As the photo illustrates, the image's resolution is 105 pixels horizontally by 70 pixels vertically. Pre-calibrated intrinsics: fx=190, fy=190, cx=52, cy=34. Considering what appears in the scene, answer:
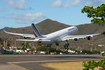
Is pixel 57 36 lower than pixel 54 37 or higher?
higher

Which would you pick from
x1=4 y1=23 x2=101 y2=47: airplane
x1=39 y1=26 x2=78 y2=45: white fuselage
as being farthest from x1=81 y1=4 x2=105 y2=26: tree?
x1=39 y1=26 x2=78 y2=45: white fuselage

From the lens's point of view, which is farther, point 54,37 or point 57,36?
point 57,36

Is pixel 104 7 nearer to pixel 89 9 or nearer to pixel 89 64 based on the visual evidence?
pixel 89 9

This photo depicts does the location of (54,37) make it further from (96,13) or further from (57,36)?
(96,13)

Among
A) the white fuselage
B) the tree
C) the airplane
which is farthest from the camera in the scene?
the white fuselage

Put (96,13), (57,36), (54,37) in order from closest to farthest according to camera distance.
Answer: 1. (96,13)
2. (54,37)
3. (57,36)

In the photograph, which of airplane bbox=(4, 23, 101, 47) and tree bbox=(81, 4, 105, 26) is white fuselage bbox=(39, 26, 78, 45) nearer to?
airplane bbox=(4, 23, 101, 47)

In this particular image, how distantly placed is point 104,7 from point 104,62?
2.59 metres

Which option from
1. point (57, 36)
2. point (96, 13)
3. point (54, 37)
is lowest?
point (96, 13)

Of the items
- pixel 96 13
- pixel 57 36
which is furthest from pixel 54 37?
pixel 96 13

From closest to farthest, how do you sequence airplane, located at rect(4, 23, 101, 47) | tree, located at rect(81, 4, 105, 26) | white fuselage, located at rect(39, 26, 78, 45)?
tree, located at rect(81, 4, 105, 26) → airplane, located at rect(4, 23, 101, 47) → white fuselage, located at rect(39, 26, 78, 45)

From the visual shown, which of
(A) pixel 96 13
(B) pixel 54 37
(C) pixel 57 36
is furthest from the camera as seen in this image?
(C) pixel 57 36

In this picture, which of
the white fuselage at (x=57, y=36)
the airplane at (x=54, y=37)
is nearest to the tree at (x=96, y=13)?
the airplane at (x=54, y=37)

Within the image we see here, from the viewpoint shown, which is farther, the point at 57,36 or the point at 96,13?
the point at 57,36
